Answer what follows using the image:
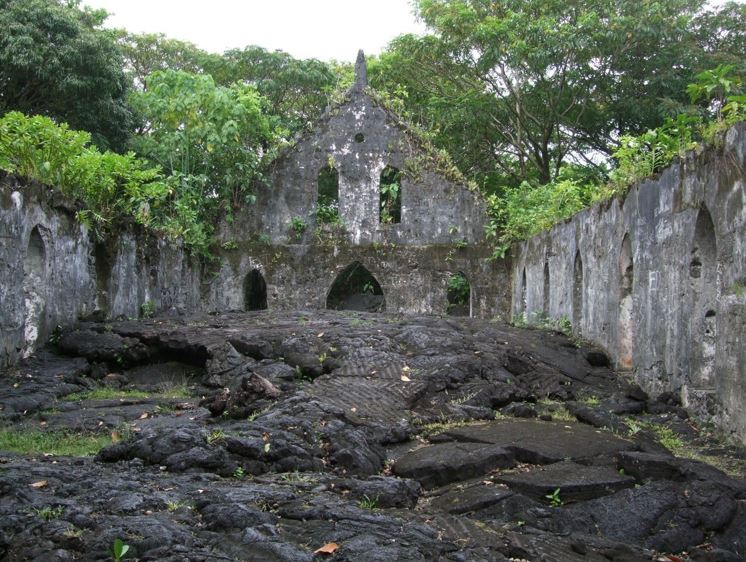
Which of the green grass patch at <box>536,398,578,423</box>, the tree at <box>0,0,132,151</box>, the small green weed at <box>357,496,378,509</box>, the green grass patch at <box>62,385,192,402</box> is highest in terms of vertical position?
the tree at <box>0,0,132,151</box>

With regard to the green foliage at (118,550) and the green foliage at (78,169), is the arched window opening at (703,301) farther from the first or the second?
the green foliage at (78,169)

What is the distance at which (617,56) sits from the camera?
66.8 feet

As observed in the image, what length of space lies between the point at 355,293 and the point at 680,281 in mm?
17887

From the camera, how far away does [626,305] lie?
10.0m

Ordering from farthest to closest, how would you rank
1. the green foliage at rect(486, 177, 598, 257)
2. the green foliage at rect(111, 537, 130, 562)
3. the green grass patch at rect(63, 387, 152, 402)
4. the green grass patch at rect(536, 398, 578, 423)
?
the green foliage at rect(486, 177, 598, 257), the green grass patch at rect(63, 387, 152, 402), the green grass patch at rect(536, 398, 578, 423), the green foliage at rect(111, 537, 130, 562)

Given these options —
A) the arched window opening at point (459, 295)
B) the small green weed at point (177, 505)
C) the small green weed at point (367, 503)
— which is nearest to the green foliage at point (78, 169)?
the small green weed at point (177, 505)

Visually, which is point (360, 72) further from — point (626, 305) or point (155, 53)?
point (626, 305)

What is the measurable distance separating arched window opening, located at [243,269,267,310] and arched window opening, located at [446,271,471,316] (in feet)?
17.0

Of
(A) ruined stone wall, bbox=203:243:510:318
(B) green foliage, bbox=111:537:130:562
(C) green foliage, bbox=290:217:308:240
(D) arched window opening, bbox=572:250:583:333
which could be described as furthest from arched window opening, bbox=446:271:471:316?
(B) green foliage, bbox=111:537:130:562

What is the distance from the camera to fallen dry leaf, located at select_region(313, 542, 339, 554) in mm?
3750

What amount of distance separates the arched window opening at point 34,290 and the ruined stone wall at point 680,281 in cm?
754

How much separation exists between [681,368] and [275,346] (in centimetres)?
486

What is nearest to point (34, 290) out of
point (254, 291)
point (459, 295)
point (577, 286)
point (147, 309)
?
point (147, 309)

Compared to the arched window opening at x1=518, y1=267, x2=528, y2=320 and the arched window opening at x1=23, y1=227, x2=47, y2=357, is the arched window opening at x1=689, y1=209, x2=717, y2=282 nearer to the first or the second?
the arched window opening at x1=23, y1=227, x2=47, y2=357
